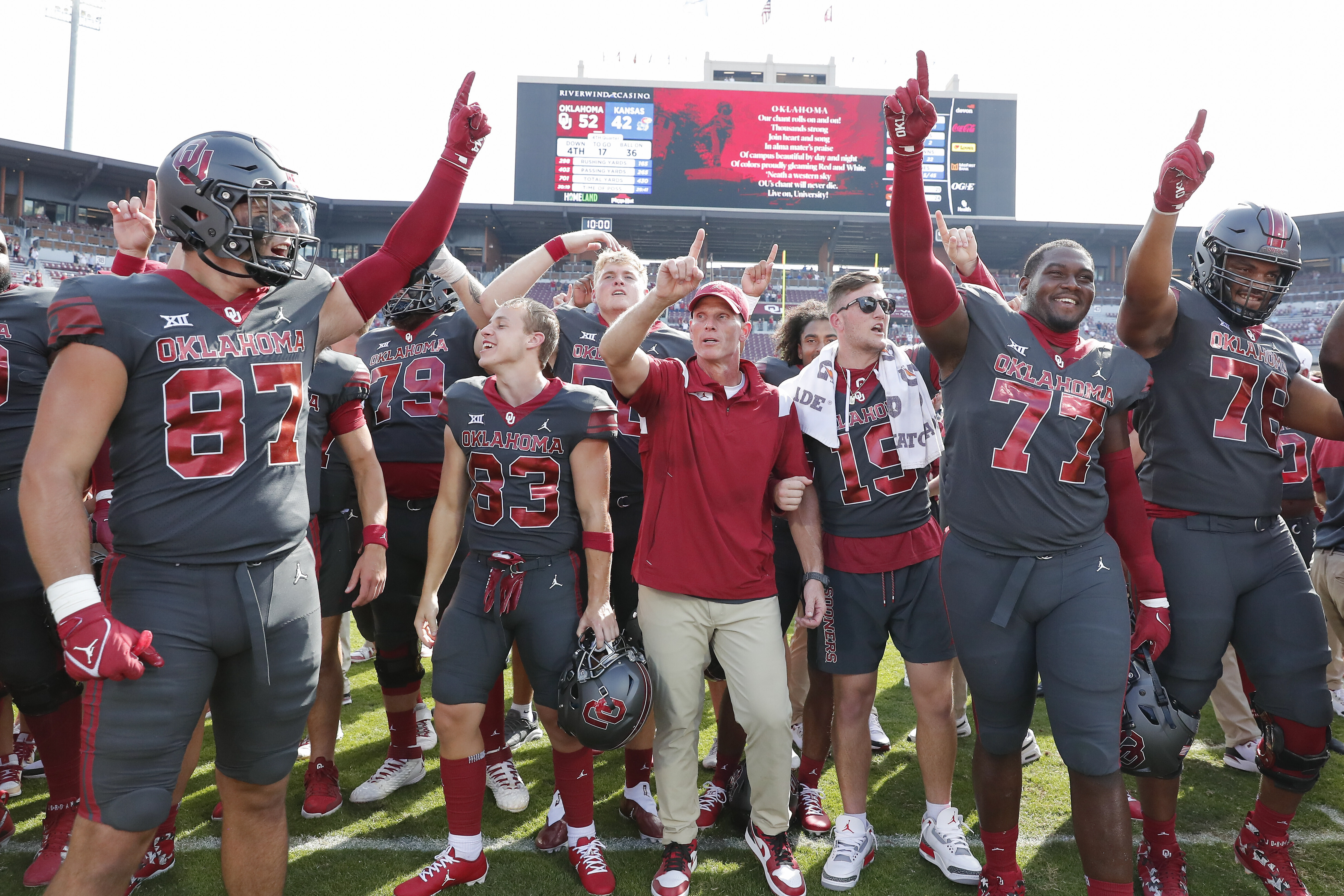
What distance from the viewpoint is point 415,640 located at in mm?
4207

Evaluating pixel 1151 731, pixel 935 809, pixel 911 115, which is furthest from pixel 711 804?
pixel 911 115

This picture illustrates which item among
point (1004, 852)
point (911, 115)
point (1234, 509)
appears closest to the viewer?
point (911, 115)

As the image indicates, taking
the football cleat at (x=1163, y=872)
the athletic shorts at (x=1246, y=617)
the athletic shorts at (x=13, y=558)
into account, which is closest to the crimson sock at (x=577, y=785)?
the athletic shorts at (x=13, y=558)

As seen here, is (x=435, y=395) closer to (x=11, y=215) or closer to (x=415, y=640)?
(x=415, y=640)

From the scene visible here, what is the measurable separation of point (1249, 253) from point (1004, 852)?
2.51 meters

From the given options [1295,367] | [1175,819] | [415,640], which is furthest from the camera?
[415,640]

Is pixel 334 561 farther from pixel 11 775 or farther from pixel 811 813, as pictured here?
pixel 811 813

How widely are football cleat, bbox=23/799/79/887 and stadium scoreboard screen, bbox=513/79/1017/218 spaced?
22292 mm

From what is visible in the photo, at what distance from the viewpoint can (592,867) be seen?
10.7 feet

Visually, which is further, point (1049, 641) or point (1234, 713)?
point (1234, 713)

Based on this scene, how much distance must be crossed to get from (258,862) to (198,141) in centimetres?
210

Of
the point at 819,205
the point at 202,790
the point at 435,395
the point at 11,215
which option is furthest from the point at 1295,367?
the point at 11,215

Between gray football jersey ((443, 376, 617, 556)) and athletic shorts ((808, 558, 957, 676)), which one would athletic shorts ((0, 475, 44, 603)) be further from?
athletic shorts ((808, 558, 957, 676))

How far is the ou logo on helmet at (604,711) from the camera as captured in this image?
10.2 feet
